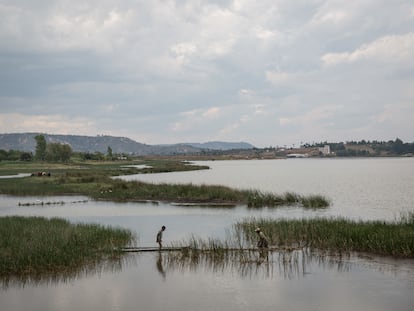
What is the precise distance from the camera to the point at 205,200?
45.0m

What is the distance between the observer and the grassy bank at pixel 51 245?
59.2 ft

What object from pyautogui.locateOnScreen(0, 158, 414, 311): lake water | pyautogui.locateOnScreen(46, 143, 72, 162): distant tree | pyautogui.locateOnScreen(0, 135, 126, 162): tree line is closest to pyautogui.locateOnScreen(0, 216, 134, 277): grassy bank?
pyautogui.locateOnScreen(0, 158, 414, 311): lake water

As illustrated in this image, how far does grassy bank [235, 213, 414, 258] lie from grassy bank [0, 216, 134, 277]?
746 cm

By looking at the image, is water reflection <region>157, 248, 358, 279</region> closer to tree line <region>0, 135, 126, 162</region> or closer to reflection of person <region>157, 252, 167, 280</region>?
reflection of person <region>157, 252, 167, 280</region>

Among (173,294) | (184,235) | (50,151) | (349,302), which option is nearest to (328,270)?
(349,302)

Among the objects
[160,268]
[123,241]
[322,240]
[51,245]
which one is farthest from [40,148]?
[322,240]

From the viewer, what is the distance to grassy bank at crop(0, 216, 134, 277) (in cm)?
1805

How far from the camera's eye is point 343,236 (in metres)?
21.9

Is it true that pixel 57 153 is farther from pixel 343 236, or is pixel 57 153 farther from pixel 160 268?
pixel 343 236

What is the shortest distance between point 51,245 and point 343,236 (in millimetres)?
13270

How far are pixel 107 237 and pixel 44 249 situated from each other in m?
4.50

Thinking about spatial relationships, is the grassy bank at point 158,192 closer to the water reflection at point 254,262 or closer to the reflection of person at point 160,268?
the water reflection at point 254,262

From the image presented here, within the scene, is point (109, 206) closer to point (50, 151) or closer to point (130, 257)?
point (130, 257)

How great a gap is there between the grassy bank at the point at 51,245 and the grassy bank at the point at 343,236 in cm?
746
